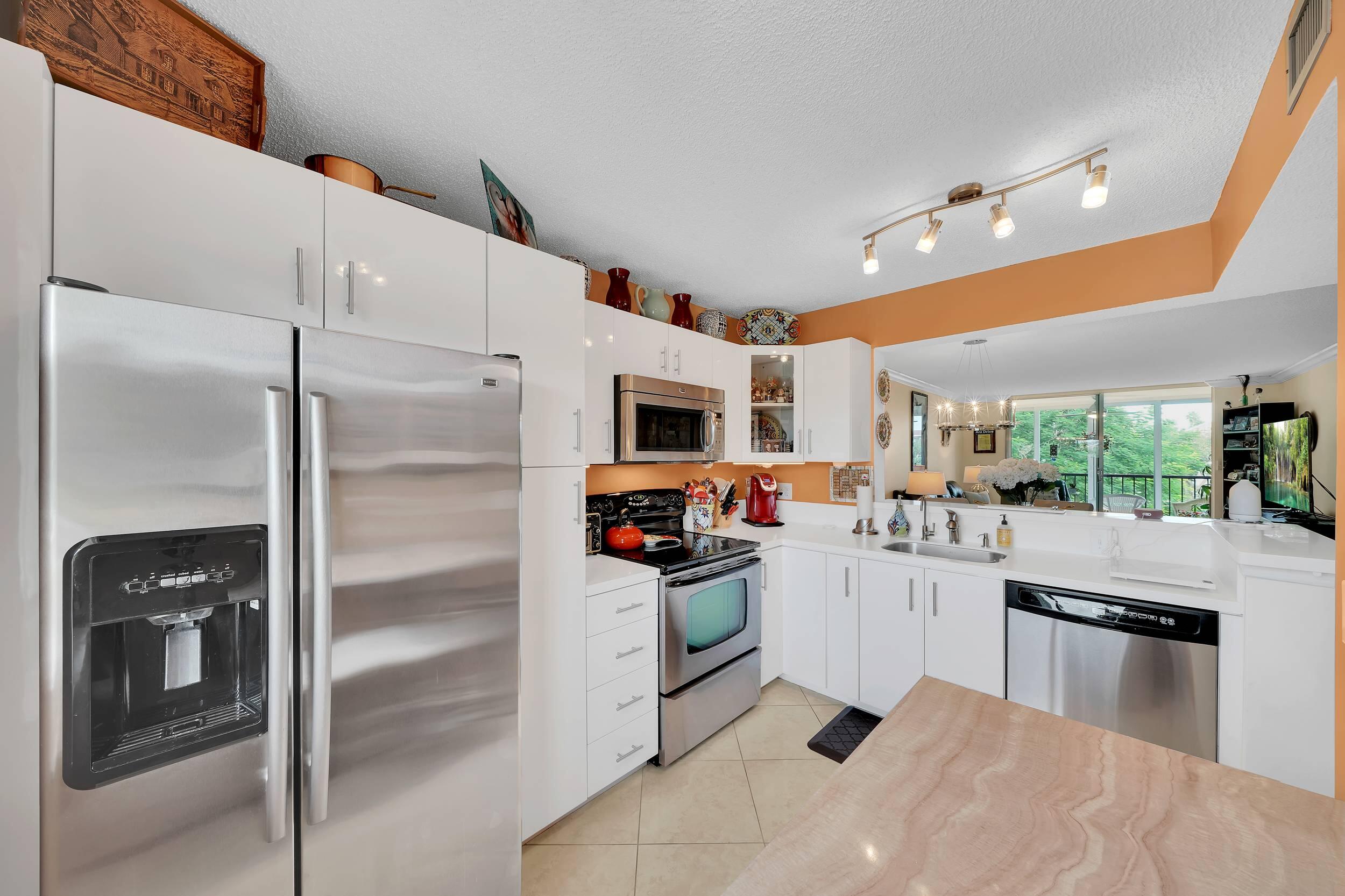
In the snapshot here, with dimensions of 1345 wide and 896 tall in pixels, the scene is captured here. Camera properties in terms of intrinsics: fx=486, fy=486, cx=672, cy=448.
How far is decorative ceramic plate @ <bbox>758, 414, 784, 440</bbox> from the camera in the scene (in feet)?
11.0

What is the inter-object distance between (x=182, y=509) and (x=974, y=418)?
694 centimetres

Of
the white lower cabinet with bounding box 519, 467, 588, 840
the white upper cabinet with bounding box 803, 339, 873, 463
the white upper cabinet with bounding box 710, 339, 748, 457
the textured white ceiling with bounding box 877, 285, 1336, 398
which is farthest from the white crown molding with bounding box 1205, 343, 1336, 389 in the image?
the white lower cabinet with bounding box 519, 467, 588, 840

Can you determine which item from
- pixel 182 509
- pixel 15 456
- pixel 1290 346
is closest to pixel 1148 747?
pixel 182 509

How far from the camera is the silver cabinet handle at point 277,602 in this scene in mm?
950

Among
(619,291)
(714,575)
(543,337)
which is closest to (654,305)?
(619,291)

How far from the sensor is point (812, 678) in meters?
2.84

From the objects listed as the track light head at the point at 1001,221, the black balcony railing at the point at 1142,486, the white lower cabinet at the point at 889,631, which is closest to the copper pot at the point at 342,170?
the track light head at the point at 1001,221

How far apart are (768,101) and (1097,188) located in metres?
1.11

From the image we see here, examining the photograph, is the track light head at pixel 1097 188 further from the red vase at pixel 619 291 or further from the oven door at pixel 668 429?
the red vase at pixel 619 291

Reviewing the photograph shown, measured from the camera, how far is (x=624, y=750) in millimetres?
2051

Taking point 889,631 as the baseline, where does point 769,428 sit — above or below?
above

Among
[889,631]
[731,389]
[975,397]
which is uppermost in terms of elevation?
[975,397]

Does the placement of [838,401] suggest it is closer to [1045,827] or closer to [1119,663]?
[1119,663]

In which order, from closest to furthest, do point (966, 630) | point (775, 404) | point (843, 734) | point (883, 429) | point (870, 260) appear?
point (870, 260)
point (966, 630)
point (843, 734)
point (775, 404)
point (883, 429)
